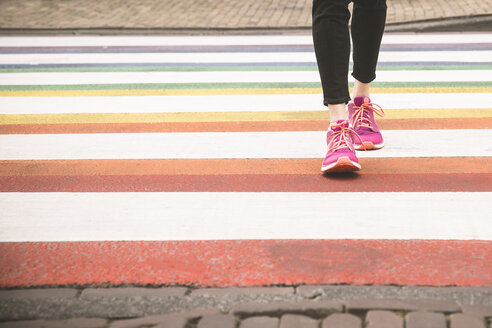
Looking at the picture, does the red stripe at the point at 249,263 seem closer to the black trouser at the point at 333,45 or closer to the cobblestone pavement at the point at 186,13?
the black trouser at the point at 333,45

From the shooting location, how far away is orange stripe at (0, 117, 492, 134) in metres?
4.52

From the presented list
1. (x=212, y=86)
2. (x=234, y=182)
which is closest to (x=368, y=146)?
(x=234, y=182)

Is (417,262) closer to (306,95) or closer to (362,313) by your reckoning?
(362,313)

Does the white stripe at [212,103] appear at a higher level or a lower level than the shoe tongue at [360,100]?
higher

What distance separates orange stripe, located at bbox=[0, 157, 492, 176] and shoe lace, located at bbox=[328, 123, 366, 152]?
14cm

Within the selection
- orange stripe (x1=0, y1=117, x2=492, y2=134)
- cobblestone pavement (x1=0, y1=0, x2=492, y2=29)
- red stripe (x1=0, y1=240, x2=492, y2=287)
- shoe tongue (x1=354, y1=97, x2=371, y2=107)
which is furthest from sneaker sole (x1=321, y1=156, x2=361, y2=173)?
cobblestone pavement (x1=0, y1=0, x2=492, y2=29)

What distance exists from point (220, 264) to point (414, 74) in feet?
13.7

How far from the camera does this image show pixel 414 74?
20.7 feet

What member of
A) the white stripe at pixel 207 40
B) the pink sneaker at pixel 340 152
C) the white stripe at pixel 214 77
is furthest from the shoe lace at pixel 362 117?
the white stripe at pixel 207 40

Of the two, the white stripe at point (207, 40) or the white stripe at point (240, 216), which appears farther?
the white stripe at point (207, 40)

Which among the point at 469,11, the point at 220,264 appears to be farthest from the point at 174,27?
the point at 220,264

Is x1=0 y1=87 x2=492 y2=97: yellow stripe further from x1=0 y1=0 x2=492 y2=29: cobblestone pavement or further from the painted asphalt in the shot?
x1=0 y1=0 x2=492 y2=29: cobblestone pavement

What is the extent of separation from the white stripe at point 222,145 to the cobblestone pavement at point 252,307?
165cm

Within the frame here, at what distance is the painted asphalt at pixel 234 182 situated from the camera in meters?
2.54
